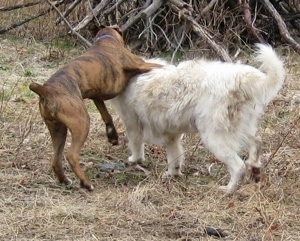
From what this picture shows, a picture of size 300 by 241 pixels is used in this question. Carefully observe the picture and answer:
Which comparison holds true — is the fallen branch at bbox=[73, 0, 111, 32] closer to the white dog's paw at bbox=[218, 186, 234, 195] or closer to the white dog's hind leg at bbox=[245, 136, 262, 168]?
the white dog's hind leg at bbox=[245, 136, 262, 168]

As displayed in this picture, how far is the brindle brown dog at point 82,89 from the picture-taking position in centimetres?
524

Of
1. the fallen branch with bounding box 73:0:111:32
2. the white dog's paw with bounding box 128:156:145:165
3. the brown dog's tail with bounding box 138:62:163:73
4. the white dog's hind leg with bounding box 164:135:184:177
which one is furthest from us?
the fallen branch with bounding box 73:0:111:32

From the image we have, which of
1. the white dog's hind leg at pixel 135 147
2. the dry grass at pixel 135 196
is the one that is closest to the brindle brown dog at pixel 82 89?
the white dog's hind leg at pixel 135 147

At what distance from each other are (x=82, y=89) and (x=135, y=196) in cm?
106

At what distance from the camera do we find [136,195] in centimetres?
511

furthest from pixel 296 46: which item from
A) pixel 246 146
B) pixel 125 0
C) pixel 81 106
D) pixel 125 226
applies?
pixel 125 226

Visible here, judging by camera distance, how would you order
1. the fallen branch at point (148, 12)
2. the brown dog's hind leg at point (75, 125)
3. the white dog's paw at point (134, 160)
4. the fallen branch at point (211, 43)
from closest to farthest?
the brown dog's hind leg at point (75, 125), the white dog's paw at point (134, 160), the fallen branch at point (211, 43), the fallen branch at point (148, 12)

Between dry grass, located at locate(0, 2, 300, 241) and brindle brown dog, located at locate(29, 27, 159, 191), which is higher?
brindle brown dog, located at locate(29, 27, 159, 191)

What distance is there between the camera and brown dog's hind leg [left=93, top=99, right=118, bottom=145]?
242 inches

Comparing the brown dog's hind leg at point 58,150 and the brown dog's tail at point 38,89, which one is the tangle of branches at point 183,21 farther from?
the brown dog's tail at point 38,89

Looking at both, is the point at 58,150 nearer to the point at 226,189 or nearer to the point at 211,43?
the point at 226,189

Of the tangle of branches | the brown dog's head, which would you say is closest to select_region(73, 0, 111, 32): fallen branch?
the tangle of branches

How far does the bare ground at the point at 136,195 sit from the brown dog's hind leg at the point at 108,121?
221 millimetres

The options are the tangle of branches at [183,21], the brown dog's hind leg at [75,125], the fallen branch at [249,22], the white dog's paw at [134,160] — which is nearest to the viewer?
the brown dog's hind leg at [75,125]
